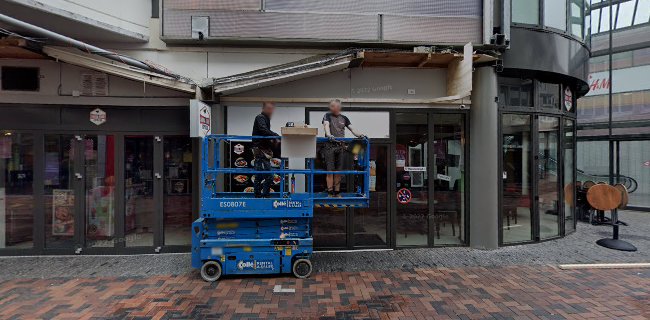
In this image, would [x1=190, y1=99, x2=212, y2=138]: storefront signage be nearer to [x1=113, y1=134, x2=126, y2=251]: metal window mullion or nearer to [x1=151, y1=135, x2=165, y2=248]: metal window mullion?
[x1=151, y1=135, x2=165, y2=248]: metal window mullion

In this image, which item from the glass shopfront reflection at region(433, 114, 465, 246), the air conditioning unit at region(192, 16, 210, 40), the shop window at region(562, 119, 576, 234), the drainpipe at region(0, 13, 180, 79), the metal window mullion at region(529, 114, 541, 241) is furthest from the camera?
the shop window at region(562, 119, 576, 234)

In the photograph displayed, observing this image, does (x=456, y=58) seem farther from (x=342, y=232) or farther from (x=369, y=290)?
(x=369, y=290)

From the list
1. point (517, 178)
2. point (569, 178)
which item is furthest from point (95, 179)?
point (569, 178)

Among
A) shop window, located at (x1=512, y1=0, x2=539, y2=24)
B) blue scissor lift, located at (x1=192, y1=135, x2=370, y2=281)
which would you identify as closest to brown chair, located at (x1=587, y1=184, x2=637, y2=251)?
shop window, located at (x1=512, y1=0, x2=539, y2=24)

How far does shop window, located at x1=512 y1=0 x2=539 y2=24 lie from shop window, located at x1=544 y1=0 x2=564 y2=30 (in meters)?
0.20

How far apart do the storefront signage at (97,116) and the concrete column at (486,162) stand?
6.97 m

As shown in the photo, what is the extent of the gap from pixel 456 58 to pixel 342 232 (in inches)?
151

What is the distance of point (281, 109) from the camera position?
6582 mm

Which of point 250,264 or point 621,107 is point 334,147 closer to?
point 250,264

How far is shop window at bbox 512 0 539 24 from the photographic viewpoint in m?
6.85

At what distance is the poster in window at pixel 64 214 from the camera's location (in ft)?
21.1

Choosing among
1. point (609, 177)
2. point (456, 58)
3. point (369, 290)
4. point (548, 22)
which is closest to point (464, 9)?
point (456, 58)

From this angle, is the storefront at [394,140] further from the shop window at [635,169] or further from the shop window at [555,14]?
the shop window at [635,169]

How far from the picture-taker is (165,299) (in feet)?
14.7
